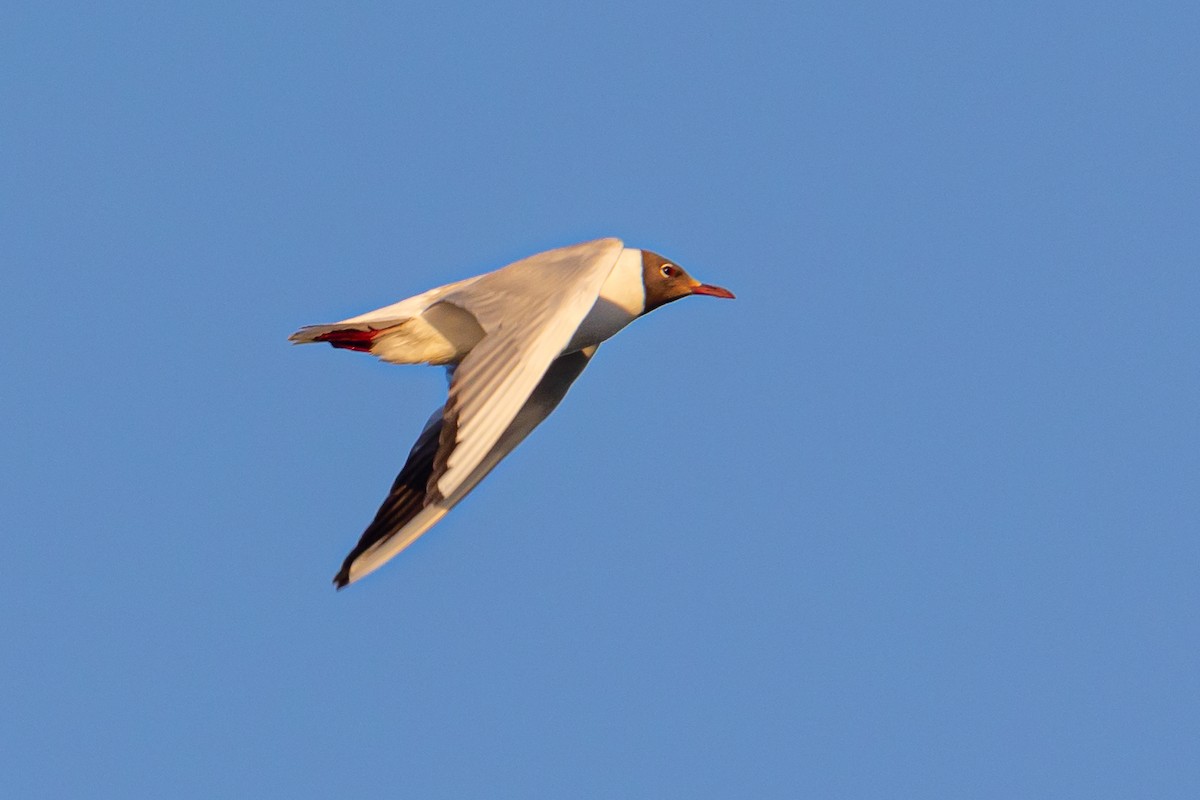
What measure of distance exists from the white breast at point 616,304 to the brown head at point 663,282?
0.04m

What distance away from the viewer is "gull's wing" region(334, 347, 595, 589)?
10.1 m

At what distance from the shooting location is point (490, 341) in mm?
8180

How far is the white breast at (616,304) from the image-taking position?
397 inches

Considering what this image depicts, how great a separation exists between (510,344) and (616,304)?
7.45 feet

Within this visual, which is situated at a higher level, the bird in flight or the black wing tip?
the bird in flight

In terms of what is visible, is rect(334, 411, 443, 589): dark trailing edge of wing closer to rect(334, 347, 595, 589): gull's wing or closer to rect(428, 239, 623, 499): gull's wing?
rect(334, 347, 595, 589): gull's wing

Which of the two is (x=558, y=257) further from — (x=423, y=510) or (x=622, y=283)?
(x=423, y=510)

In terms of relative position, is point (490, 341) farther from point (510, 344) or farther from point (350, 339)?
point (350, 339)

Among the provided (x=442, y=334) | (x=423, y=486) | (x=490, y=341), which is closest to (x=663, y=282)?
(x=442, y=334)

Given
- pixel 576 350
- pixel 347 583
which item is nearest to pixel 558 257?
pixel 576 350

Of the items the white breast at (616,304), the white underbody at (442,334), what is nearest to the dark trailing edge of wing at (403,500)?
the white underbody at (442,334)

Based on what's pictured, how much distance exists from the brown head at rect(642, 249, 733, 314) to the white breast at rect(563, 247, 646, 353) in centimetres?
4

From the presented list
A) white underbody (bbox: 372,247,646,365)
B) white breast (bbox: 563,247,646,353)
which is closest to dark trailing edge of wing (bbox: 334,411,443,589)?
white underbody (bbox: 372,247,646,365)

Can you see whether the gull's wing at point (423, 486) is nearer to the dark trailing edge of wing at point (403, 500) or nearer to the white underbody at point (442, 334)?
the dark trailing edge of wing at point (403, 500)
